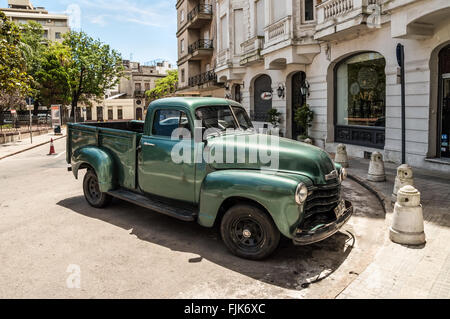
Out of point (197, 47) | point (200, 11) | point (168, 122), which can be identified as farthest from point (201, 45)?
point (168, 122)

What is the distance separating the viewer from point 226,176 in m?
4.85

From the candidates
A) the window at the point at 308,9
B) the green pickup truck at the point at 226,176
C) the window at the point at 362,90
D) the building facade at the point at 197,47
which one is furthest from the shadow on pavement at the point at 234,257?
the building facade at the point at 197,47

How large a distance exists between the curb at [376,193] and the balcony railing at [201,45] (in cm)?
2400

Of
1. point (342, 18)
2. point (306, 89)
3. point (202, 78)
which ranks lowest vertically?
point (306, 89)

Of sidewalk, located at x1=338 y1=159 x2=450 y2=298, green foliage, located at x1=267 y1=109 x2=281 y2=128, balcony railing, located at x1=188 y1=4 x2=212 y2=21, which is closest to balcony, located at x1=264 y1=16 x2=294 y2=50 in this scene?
green foliage, located at x1=267 y1=109 x2=281 y2=128

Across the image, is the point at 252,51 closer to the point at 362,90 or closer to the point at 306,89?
the point at 306,89

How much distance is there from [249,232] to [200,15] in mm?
28961

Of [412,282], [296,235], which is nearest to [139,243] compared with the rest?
[296,235]

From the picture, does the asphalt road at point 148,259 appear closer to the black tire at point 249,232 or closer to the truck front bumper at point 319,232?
the black tire at point 249,232

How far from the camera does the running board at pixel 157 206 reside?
5312 mm

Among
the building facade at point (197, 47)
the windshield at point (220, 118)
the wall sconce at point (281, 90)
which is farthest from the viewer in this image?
the building facade at point (197, 47)

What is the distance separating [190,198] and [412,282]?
304 centimetres
